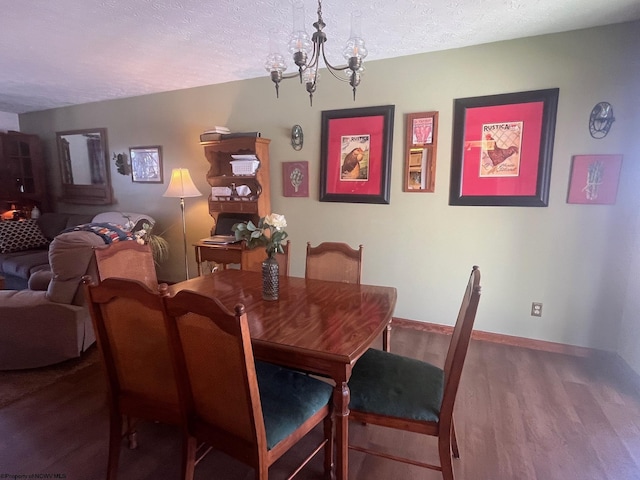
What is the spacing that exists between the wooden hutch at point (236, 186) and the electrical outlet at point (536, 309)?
2.39m

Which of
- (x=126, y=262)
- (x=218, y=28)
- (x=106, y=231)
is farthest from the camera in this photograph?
(x=106, y=231)

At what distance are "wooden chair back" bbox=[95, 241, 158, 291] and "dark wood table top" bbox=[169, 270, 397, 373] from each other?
0.35 m

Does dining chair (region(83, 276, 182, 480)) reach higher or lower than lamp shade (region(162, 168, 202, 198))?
lower

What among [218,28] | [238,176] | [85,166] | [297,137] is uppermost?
[218,28]

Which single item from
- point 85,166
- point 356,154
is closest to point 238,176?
point 356,154

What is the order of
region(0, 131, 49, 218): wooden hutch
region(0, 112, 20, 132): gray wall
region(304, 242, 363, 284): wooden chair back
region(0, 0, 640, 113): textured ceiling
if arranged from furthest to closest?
region(0, 112, 20, 132): gray wall, region(0, 131, 49, 218): wooden hutch, region(304, 242, 363, 284): wooden chair back, region(0, 0, 640, 113): textured ceiling

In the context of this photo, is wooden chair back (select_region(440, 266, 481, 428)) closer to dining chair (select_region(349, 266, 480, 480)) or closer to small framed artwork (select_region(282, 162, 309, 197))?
dining chair (select_region(349, 266, 480, 480))

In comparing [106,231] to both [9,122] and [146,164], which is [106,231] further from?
[9,122]

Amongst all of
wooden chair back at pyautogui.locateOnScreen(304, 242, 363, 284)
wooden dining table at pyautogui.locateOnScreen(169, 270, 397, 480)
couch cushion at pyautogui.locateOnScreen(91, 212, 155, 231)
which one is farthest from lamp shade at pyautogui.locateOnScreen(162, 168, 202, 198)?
wooden chair back at pyautogui.locateOnScreen(304, 242, 363, 284)

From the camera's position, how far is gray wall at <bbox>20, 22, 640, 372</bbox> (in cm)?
236

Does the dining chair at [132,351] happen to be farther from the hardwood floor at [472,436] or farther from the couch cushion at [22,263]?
the couch cushion at [22,263]

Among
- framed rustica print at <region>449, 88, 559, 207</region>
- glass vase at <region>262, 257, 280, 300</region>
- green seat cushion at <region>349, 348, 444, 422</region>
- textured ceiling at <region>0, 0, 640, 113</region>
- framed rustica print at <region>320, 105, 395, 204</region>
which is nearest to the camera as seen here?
green seat cushion at <region>349, 348, 444, 422</region>

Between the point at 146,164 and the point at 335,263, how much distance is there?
125 inches

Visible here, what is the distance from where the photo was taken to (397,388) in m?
1.40
